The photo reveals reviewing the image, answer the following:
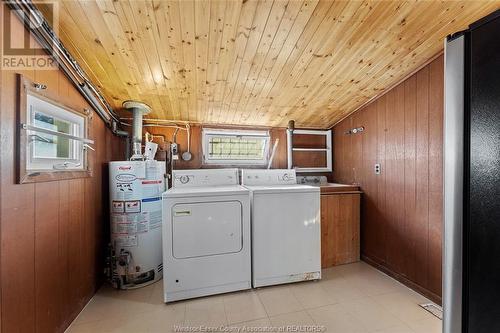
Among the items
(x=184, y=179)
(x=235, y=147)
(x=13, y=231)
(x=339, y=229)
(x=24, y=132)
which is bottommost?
(x=339, y=229)

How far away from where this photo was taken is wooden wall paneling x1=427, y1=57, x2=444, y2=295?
71.4 inches

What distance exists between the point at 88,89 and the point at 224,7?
1295 millimetres

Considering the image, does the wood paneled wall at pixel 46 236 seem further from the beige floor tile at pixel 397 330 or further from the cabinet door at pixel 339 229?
the cabinet door at pixel 339 229

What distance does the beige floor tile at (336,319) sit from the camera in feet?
5.23

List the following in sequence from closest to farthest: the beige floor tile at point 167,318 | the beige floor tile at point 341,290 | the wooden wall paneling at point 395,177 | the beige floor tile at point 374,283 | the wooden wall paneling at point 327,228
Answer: the beige floor tile at point 167,318 < the beige floor tile at point 341,290 < the beige floor tile at point 374,283 < the wooden wall paneling at point 395,177 < the wooden wall paneling at point 327,228

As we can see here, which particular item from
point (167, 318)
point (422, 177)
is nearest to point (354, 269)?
point (422, 177)

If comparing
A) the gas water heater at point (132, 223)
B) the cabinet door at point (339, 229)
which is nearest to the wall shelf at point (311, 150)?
the cabinet door at point (339, 229)

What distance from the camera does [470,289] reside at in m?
0.69

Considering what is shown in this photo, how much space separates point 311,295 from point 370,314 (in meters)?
0.49

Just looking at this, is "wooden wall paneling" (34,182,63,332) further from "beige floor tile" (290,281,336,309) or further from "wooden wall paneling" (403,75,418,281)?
"wooden wall paneling" (403,75,418,281)

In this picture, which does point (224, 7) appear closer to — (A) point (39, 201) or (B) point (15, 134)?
(B) point (15, 134)

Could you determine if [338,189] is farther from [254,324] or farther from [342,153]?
[254,324]

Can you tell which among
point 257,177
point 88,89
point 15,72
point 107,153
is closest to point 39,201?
point 15,72

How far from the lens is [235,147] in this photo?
3.16 meters
